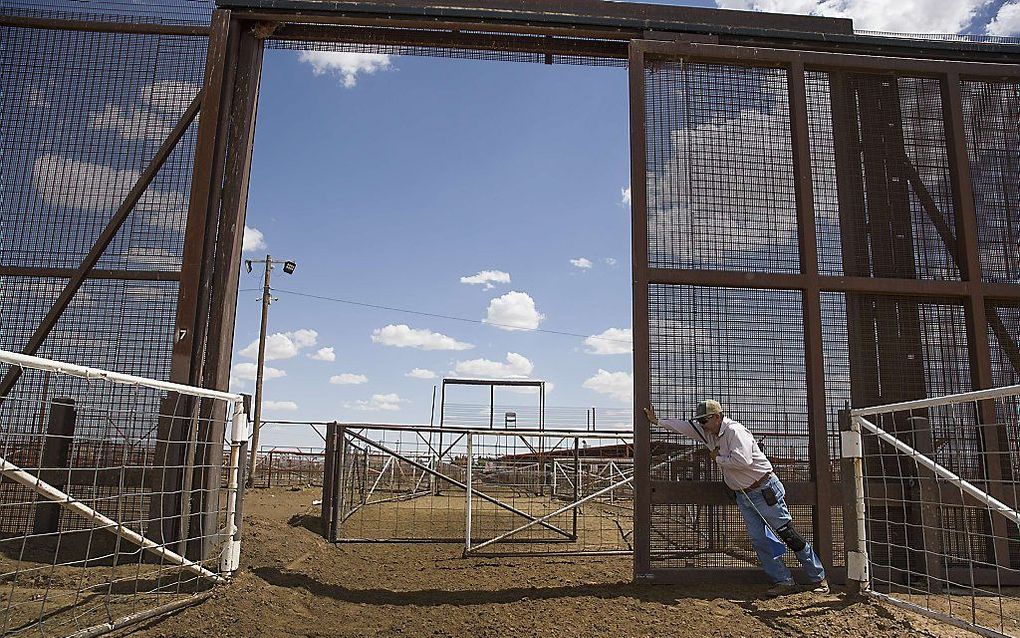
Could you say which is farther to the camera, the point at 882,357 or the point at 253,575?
the point at 882,357

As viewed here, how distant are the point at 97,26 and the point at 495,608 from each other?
6692 mm

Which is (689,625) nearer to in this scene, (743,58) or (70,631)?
(70,631)

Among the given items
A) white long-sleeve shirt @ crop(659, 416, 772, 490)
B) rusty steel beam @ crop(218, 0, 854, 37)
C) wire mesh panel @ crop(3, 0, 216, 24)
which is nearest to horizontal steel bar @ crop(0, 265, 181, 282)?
wire mesh panel @ crop(3, 0, 216, 24)

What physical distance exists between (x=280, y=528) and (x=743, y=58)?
283 inches

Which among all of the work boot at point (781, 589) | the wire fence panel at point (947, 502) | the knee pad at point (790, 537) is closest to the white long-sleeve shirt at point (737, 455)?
the knee pad at point (790, 537)

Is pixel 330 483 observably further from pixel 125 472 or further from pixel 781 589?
pixel 781 589

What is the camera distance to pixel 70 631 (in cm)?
459

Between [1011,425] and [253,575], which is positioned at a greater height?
[1011,425]

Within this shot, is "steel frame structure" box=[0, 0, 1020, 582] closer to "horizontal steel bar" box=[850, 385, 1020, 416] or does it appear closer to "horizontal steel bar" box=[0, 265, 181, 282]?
"horizontal steel bar" box=[0, 265, 181, 282]

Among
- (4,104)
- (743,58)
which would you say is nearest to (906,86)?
(743,58)

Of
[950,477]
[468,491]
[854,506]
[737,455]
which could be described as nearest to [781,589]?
[854,506]

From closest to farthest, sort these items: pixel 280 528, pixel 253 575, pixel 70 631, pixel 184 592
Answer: pixel 70 631 → pixel 184 592 → pixel 253 575 → pixel 280 528

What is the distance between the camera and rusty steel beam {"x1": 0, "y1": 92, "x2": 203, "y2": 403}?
267 inches

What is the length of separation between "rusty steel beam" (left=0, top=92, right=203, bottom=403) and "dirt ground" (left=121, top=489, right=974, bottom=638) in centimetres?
269
